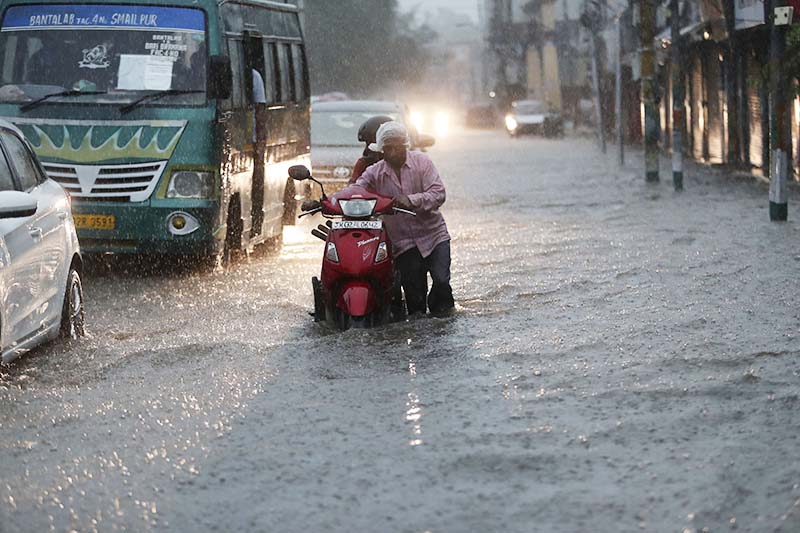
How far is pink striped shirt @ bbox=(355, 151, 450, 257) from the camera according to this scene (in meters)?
11.0

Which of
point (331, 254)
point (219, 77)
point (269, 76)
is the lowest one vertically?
point (331, 254)

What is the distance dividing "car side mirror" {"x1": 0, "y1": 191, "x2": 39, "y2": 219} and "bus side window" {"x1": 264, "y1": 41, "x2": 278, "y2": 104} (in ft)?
27.4

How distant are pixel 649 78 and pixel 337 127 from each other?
9072 millimetres

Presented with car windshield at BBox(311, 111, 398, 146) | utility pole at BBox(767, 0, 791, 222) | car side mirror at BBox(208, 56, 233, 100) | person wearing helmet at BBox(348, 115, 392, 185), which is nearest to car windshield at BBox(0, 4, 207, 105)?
car side mirror at BBox(208, 56, 233, 100)

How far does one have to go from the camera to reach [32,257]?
30.9ft

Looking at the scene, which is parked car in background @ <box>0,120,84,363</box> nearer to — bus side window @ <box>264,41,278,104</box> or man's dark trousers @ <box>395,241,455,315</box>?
man's dark trousers @ <box>395,241,455,315</box>

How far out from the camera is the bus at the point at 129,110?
1445cm

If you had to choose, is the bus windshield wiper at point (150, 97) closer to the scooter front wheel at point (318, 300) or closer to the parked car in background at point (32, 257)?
the parked car in background at point (32, 257)

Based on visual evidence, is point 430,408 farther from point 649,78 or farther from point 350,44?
point 350,44

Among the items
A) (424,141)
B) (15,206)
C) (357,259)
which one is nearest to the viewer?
(15,206)

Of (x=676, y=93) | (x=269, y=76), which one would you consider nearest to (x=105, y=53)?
(x=269, y=76)

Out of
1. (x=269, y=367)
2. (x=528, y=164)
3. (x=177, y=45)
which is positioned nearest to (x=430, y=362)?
(x=269, y=367)

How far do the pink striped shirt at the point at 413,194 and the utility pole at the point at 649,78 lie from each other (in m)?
20.1

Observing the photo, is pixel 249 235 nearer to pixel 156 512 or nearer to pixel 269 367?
pixel 269 367
